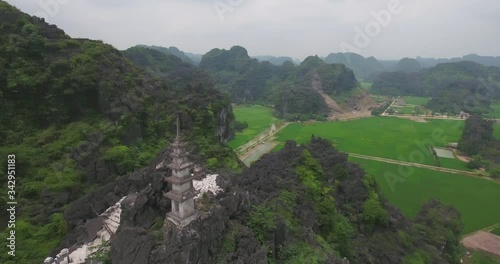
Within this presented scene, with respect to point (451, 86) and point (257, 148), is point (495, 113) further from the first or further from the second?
point (257, 148)

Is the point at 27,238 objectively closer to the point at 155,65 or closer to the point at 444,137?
the point at 444,137

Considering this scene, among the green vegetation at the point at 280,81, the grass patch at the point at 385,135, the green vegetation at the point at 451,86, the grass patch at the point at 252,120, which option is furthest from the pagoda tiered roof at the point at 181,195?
the green vegetation at the point at 451,86

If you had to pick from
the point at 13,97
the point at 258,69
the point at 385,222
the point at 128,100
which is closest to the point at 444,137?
the point at 385,222

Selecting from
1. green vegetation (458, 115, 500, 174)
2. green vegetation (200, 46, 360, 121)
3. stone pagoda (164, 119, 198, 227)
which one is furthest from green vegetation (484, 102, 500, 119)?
stone pagoda (164, 119, 198, 227)

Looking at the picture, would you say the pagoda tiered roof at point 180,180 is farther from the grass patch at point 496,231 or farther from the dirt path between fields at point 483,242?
the grass patch at point 496,231

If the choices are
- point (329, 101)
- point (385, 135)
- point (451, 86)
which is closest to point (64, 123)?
point (385, 135)

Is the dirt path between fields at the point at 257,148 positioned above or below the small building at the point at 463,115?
above
